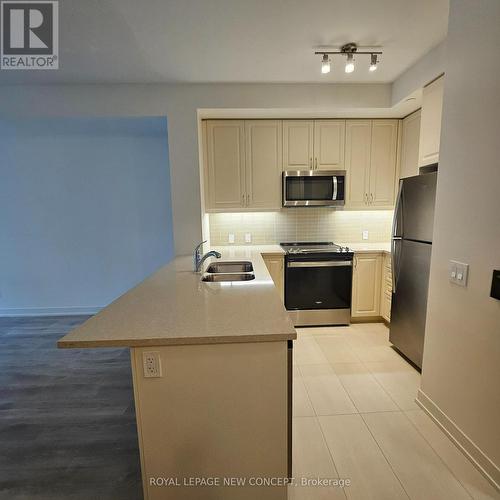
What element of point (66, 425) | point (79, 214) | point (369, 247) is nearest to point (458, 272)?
point (369, 247)

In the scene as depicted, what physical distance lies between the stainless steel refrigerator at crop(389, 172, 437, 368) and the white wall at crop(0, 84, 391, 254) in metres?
1.21

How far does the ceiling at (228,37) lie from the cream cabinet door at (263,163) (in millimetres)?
569

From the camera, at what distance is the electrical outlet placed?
105 cm

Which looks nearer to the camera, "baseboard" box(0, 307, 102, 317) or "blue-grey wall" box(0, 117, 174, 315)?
"blue-grey wall" box(0, 117, 174, 315)

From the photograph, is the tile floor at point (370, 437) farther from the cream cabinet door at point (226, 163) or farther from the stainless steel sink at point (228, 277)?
the cream cabinet door at point (226, 163)

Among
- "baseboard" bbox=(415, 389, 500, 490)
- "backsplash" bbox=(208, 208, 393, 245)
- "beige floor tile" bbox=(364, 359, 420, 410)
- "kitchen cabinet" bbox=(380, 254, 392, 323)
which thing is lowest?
"beige floor tile" bbox=(364, 359, 420, 410)

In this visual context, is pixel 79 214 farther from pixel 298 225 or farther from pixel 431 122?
pixel 431 122

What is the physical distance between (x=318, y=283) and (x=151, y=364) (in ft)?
7.56

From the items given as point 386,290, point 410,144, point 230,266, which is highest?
point 410,144

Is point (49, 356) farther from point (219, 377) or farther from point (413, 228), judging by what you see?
point (413, 228)

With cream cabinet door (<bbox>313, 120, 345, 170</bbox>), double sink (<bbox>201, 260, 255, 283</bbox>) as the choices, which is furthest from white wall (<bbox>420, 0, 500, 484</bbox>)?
cream cabinet door (<bbox>313, 120, 345, 170</bbox>)

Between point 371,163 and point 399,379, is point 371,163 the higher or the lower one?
the higher one

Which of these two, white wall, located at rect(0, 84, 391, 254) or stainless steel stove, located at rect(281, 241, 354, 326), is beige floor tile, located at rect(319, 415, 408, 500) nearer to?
stainless steel stove, located at rect(281, 241, 354, 326)

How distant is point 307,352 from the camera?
2588 mm
